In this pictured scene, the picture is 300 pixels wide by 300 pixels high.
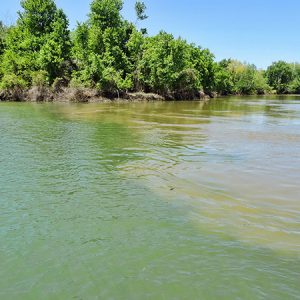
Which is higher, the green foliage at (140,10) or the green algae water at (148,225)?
the green foliage at (140,10)

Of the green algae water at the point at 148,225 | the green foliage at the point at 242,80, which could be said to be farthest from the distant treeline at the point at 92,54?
the green foliage at the point at 242,80

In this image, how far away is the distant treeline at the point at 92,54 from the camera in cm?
4306

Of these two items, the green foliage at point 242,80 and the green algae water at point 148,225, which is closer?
the green algae water at point 148,225

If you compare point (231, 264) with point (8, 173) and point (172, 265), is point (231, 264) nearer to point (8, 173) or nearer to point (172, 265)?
point (172, 265)

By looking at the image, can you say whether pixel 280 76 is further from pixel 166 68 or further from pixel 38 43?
pixel 38 43

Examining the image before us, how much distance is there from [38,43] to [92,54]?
7.44m

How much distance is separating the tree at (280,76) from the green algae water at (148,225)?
115 m

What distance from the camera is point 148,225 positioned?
5102mm

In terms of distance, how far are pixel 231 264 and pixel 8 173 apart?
5.80m

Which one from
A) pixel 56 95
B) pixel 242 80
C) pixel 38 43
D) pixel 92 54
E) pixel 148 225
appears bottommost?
pixel 148 225

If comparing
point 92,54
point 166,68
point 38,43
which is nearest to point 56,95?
point 92,54

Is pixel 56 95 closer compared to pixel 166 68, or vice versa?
pixel 56 95

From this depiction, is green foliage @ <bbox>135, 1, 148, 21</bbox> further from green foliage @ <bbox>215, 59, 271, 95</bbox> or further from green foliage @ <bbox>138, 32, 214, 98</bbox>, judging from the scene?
green foliage @ <bbox>215, 59, 271, 95</bbox>

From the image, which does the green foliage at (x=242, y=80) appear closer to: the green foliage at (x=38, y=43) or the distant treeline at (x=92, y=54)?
the distant treeline at (x=92, y=54)
